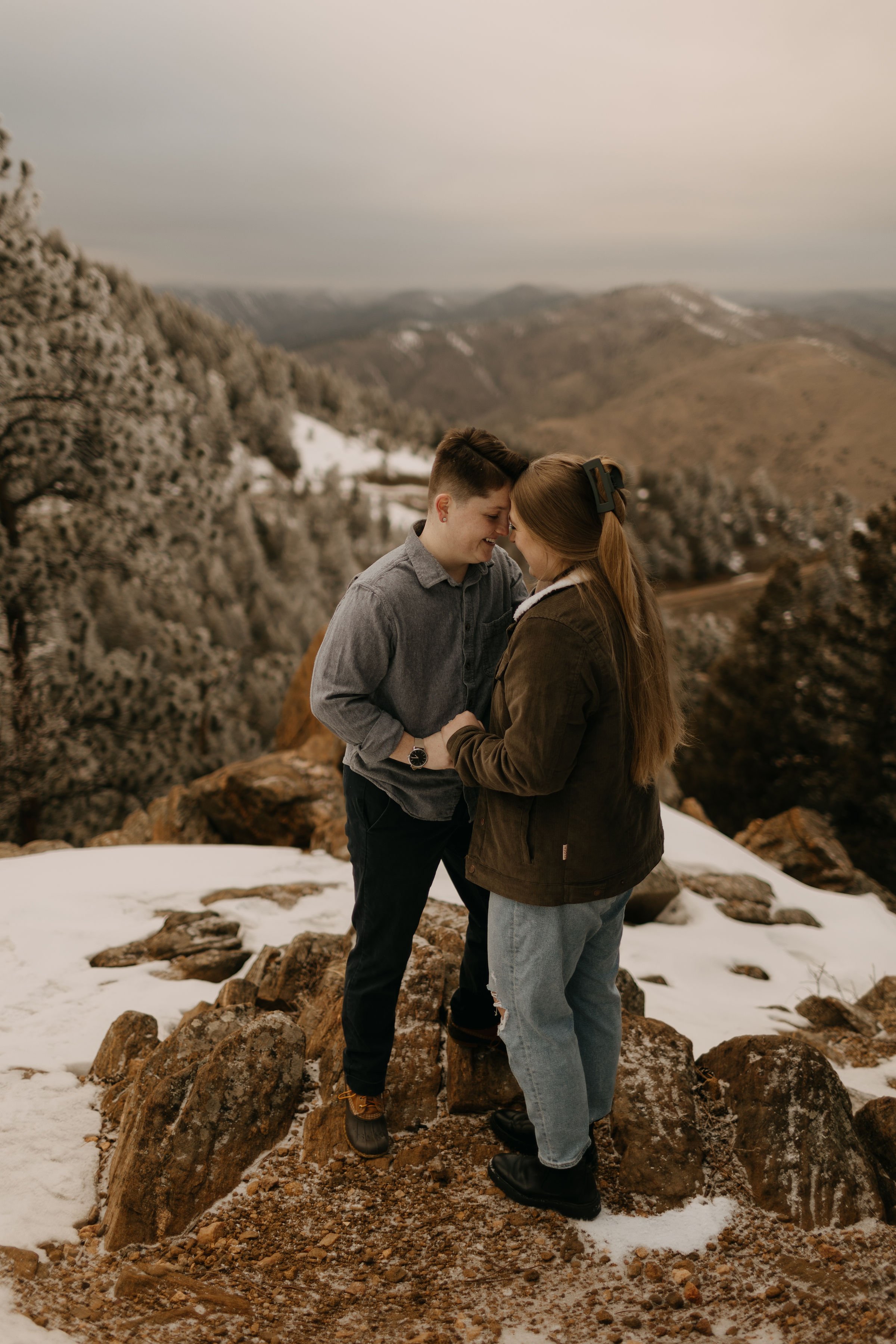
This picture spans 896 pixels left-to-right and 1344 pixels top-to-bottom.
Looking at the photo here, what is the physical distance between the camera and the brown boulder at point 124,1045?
3646 millimetres

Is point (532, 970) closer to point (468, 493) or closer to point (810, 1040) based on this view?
point (468, 493)

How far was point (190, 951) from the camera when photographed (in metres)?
4.73

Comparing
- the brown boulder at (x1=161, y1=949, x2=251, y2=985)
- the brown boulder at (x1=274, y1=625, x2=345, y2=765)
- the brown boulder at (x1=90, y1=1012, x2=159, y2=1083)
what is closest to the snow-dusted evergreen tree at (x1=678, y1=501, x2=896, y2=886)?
the brown boulder at (x1=274, y1=625, x2=345, y2=765)

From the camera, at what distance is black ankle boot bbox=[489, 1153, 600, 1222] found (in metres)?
2.83

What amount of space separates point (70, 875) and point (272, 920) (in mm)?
1605

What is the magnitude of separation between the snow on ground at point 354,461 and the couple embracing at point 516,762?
66064 mm

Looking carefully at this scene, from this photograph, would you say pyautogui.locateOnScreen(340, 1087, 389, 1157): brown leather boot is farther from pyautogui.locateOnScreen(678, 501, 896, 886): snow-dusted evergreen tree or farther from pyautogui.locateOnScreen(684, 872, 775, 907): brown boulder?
pyautogui.locateOnScreen(678, 501, 896, 886): snow-dusted evergreen tree

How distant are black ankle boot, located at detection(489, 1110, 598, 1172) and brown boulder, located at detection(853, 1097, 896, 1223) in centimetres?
106

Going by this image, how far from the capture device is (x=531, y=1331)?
2408 millimetres

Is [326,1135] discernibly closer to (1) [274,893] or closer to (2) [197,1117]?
(2) [197,1117]

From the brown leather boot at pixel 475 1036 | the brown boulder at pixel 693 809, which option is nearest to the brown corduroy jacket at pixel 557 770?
the brown leather boot at pixel 475 1036

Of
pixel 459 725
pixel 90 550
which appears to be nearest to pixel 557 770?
pixel 459 725

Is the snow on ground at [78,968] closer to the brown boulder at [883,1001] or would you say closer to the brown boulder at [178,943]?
the brown boulder at [178,943]

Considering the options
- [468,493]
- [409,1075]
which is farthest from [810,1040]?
[468,493]
